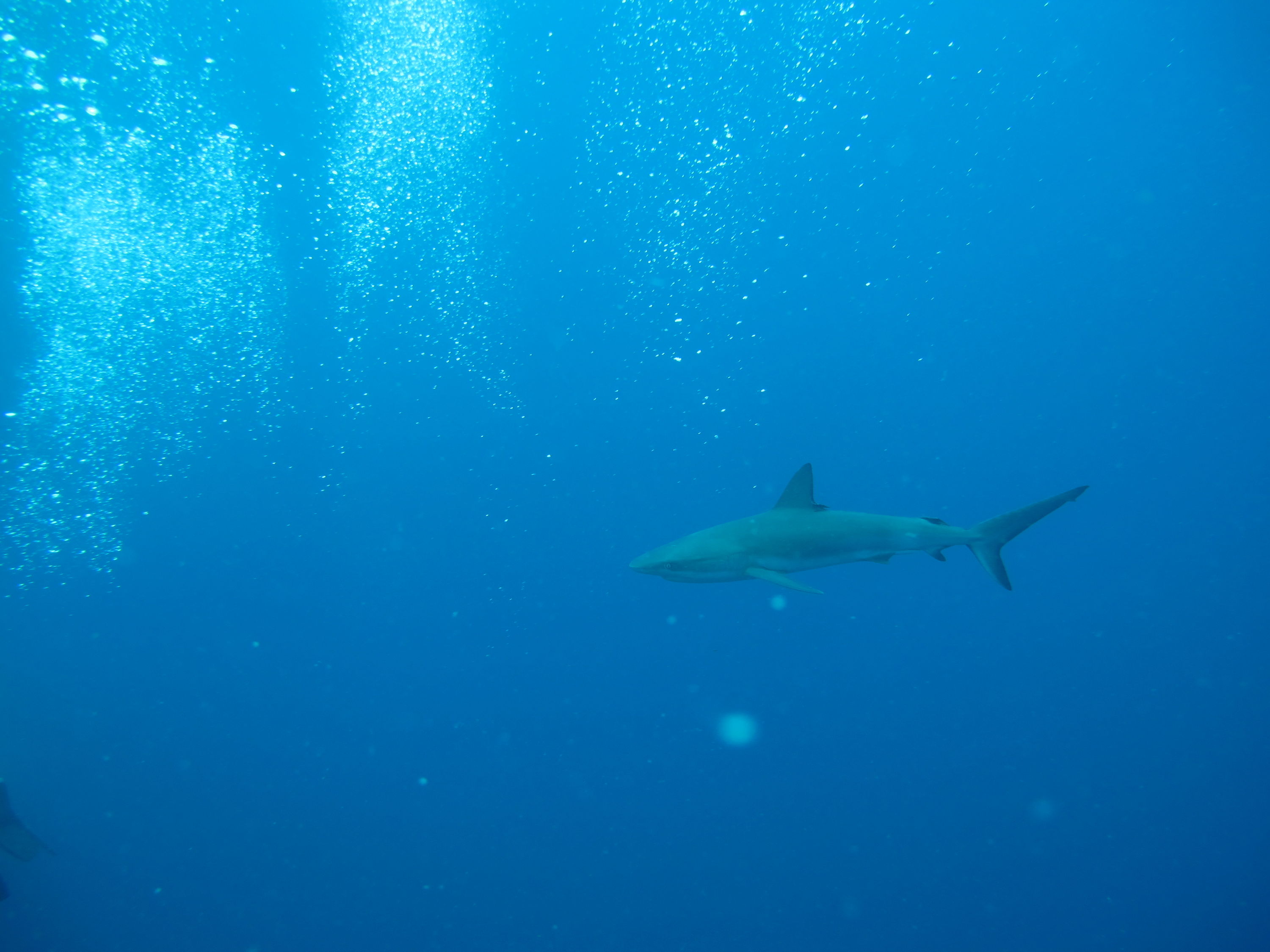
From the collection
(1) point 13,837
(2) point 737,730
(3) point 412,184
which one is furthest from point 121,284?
(2) point 737,730

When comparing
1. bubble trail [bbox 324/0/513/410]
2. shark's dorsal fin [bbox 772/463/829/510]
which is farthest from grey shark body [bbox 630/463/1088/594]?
bubble trail [bbox 324/0/513/410]

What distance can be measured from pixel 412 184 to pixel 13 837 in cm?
1609

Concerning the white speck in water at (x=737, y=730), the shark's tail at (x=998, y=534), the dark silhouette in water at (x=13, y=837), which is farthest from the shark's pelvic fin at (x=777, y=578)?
the dark silhouette in water at (x=13, y=837)

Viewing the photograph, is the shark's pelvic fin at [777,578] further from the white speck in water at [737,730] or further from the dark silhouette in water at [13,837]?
the dark silhouette in water at [13,837]

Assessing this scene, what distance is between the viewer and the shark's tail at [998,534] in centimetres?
555

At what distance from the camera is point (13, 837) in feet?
32.2

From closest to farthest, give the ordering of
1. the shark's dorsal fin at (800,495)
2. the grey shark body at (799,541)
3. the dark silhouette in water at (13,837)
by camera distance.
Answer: the grey shark body at (799,541), the shark's dorsal fin at (800,495), the dark silhouette in water at (13,837)

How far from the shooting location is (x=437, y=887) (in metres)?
12.6

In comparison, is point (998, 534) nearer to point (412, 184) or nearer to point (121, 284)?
point (412, 184)

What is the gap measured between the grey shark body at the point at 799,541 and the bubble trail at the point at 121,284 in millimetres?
17807

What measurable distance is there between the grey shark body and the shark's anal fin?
17 mm

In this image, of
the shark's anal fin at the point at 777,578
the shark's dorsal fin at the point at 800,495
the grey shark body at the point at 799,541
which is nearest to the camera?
the shark's anal fin at the point at 777,578

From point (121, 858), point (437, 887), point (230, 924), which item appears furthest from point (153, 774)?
point (437, 887)

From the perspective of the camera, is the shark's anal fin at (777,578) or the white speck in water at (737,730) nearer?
the shark's anal fin at (777,578)
